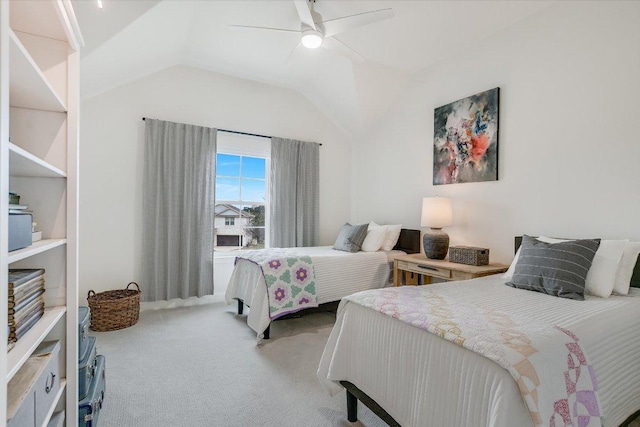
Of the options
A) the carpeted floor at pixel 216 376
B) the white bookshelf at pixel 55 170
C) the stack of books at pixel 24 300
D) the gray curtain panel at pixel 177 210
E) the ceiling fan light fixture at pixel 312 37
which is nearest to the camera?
the stack of books at pixel 24 300

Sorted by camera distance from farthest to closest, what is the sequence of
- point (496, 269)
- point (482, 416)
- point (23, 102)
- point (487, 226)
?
point (487, 226), point (496, 269), point (23, 102), point (482, 416)

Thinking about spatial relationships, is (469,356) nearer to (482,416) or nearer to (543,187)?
(482,416)

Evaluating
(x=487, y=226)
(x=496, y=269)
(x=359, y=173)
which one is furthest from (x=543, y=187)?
(x=359, y=173)

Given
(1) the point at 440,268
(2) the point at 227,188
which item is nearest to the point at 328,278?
(1) the point at 440,268

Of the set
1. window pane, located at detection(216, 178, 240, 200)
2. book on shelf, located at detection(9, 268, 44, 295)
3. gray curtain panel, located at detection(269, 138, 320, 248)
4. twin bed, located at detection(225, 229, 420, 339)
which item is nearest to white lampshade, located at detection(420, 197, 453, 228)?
twin bed, located at detection(225, 229, 420, 339)

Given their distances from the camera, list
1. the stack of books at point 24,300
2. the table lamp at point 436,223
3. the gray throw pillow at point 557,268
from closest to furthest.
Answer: the stack of books at point 24,300 → the gray throw pillow at point 557,268 → the table lamp at point 436,223

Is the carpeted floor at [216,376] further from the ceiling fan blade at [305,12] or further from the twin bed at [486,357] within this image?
the ceiling fan blade at [305,12]

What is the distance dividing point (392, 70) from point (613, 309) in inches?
127

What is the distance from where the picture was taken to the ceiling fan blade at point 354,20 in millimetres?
2258

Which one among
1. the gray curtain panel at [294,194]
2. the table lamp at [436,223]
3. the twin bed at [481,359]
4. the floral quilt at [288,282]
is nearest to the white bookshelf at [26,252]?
the twin bed at [481,359]

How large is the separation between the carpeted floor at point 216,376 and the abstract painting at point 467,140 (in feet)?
6.85

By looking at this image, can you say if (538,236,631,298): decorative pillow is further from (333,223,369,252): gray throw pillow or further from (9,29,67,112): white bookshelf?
(9,29,67,112): white bookshelf

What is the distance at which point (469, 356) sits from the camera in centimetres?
113

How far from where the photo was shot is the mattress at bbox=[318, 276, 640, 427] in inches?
42.3
